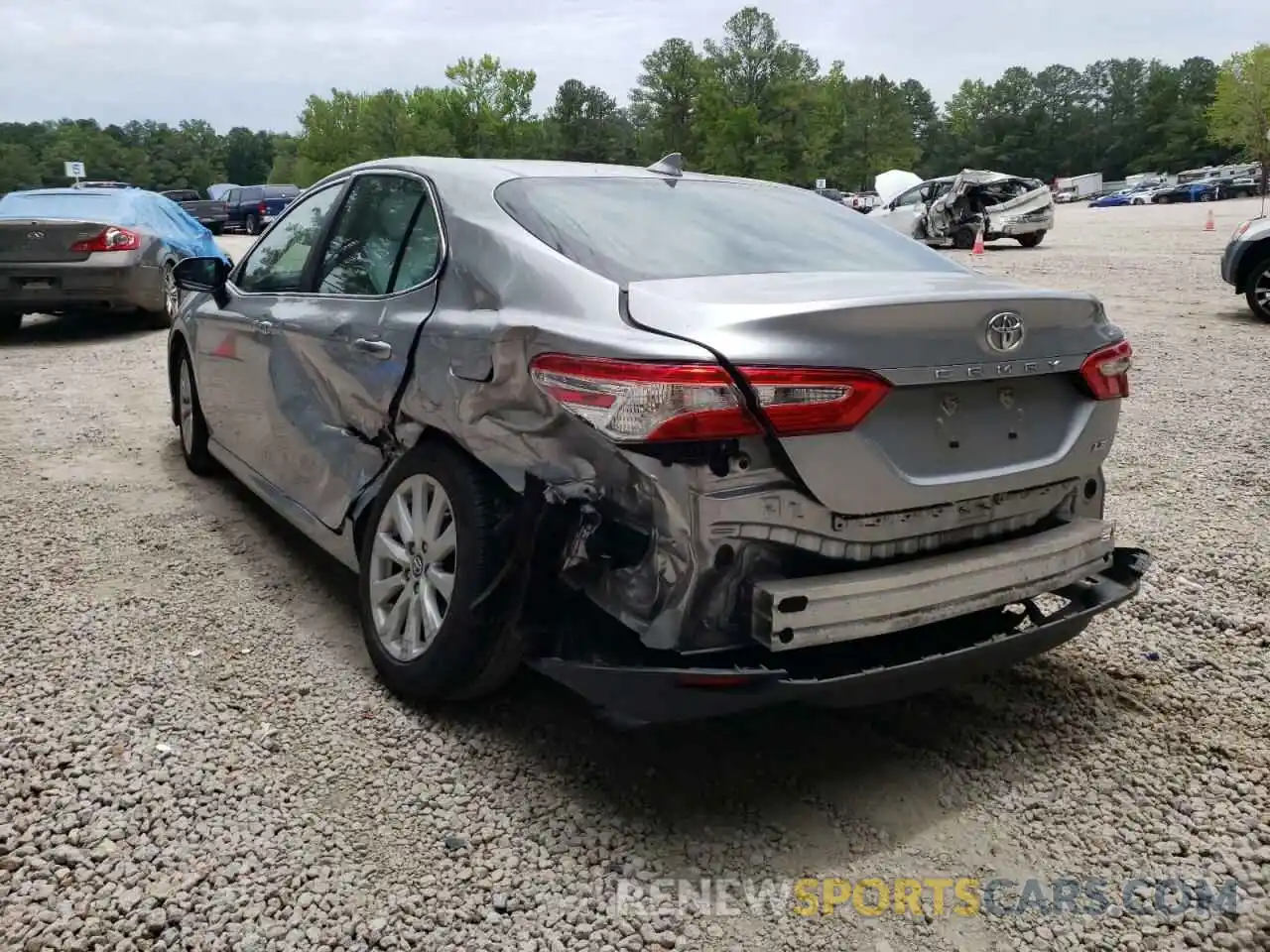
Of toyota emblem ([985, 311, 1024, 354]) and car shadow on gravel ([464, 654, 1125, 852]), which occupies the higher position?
toyota emblem ([985, 311, 1024, 354])

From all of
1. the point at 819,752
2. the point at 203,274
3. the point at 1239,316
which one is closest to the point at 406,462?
the point at 819,752

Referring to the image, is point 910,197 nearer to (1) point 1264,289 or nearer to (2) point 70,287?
(1) point 1264,289

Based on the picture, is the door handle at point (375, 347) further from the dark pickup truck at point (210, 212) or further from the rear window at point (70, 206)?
the dark pickup truck at point (210, 212)

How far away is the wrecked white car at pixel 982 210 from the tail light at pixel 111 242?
1603cm

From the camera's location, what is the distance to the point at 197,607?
3.89 meters

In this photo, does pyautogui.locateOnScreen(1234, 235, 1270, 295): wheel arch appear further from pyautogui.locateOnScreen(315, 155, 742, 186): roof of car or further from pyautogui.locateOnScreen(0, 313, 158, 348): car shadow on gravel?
pyautogui.locateOnScreen(0, 313, 158, 348): car shadow on gravel

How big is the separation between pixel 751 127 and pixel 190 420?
80.3 meters

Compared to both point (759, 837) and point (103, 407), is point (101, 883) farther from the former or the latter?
point (103, 407)

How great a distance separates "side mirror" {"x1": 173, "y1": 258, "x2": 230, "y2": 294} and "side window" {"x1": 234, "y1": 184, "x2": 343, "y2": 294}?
0.08 metres

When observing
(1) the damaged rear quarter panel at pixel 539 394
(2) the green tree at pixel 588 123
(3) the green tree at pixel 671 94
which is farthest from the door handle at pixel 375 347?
(2) the green tree at pixel 588 123

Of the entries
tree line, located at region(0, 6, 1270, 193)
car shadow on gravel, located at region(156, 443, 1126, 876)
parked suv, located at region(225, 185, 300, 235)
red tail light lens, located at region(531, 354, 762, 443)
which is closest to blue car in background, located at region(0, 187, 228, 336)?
car shadow on gravel, located at region(156, 443, 1126, 876)

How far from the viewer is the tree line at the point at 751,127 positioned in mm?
78625

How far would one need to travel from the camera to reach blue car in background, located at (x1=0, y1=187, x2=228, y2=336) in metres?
10.0

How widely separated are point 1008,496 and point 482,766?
5.11 ft
